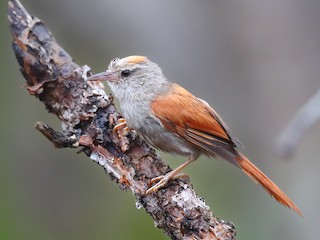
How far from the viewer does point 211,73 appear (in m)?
8.67

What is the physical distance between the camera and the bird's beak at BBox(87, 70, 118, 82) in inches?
201

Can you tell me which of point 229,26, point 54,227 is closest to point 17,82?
point 54,227

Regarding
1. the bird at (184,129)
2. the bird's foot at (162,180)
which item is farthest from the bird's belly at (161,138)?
the bird's foot at (162,180)

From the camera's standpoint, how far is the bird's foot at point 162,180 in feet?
15.0

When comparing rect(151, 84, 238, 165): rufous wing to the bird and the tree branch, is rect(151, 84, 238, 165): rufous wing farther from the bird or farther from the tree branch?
the tree branch

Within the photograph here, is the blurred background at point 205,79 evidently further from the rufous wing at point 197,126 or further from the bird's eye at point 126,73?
the rufous wing at point 197,126

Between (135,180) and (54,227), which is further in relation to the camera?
(54,227)

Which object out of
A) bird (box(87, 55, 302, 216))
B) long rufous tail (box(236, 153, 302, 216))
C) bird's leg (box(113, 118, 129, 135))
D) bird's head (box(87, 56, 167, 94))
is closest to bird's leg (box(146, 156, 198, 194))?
bird (box(87, 55, 302, 216))

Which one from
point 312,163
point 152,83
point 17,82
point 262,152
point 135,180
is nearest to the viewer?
point 135,180

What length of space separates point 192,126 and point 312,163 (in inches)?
131

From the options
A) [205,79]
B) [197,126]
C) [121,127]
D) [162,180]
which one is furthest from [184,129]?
[205,79]

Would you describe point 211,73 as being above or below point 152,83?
above

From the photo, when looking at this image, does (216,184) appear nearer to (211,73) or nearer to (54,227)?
(211,73)

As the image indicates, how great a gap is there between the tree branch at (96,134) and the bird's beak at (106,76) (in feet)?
0.19
